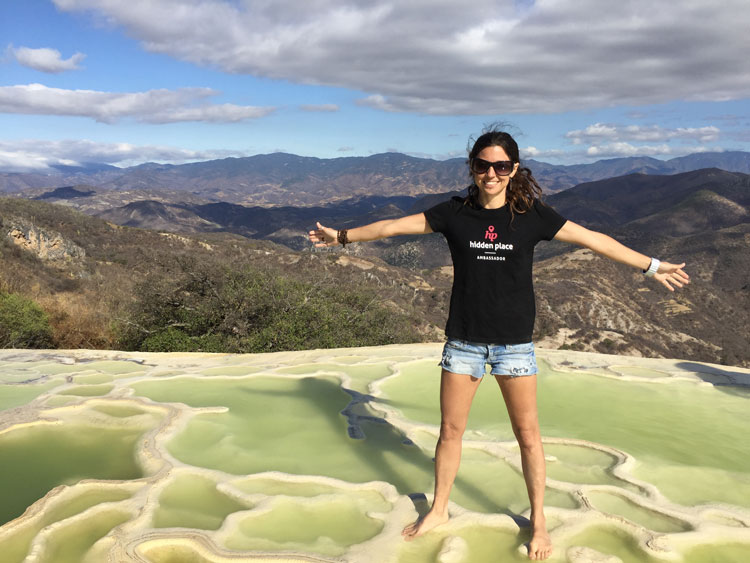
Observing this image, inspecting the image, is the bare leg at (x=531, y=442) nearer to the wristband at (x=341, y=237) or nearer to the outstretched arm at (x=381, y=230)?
the outstretched arm at (x=381, y=230)

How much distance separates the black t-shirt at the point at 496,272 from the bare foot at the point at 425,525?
42.0 inches

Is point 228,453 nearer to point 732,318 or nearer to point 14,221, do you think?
point 14,221

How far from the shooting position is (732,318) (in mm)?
57031

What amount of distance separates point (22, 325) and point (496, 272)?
9749 millimetres

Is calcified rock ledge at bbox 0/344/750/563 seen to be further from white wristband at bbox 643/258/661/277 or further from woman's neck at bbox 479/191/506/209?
woman's neck at bbox 479/191/506/209

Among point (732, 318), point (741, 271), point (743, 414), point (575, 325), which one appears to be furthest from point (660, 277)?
point (741, 271)

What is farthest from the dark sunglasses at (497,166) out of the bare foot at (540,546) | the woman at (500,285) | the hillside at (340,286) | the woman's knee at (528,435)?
the hillside at (340,286)

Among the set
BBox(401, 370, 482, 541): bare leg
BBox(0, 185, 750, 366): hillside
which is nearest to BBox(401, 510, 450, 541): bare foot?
BBox(401, 370, 482, 541): bare leg

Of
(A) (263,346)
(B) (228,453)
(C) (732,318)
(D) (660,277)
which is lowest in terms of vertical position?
(C) (732,318)

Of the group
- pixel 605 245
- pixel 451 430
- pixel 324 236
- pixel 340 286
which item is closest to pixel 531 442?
pixel 451 430

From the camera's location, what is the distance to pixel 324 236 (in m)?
3.62

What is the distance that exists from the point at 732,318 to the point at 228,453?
6458 cm

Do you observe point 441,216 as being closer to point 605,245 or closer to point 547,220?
point 547,220

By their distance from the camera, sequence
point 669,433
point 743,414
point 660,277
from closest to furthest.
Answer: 1. point 660,277
2. point 669,433
3. point 743,414
